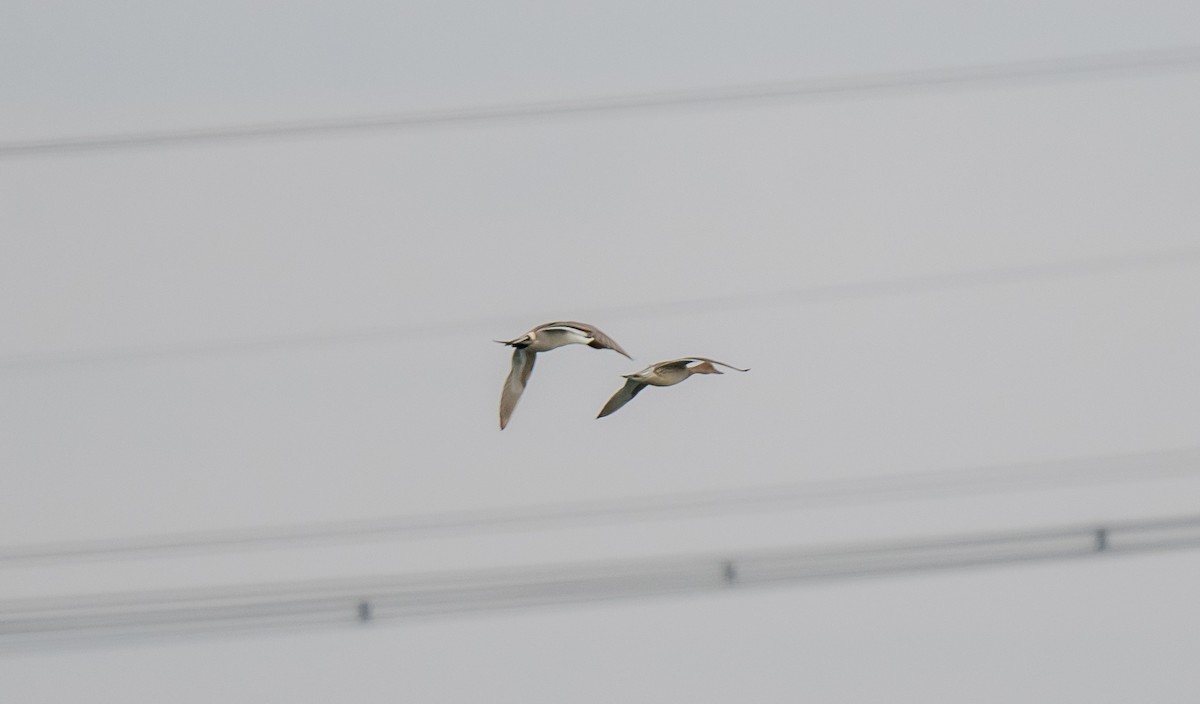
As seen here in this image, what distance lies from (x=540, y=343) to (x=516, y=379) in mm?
275

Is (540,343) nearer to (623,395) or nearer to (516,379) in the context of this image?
(516,379)

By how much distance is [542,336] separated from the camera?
2266mm

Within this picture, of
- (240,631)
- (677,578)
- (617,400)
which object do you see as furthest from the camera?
(240,631)

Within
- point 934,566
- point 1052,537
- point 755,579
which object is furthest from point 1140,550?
point 755,579

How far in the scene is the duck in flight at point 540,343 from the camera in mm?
2166

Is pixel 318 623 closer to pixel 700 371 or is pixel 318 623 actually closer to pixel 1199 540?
pixel 700 371

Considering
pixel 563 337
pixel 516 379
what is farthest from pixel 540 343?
pixel 516 379

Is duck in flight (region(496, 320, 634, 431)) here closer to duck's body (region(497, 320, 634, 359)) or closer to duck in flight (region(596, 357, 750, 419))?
duck's body (region(497, 320, 634, 359))

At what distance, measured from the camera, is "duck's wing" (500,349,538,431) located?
8.05ft

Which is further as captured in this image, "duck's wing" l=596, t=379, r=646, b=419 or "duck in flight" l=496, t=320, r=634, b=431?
"duck's wing" l=596, t=379, r=646, b=419

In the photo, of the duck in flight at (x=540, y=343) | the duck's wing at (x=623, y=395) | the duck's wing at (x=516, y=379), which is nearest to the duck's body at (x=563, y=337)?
the duck in flight at (x=540, y=343)

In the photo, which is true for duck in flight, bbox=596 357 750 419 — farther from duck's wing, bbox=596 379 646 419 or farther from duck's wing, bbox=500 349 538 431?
duck's wing, bbox=500 349 538 431

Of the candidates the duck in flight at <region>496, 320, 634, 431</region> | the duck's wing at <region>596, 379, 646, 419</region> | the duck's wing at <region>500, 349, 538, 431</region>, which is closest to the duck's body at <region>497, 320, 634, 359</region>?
the duck in flight at <region>496, 320, 634, 431</region>

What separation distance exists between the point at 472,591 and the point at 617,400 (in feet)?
4.60
